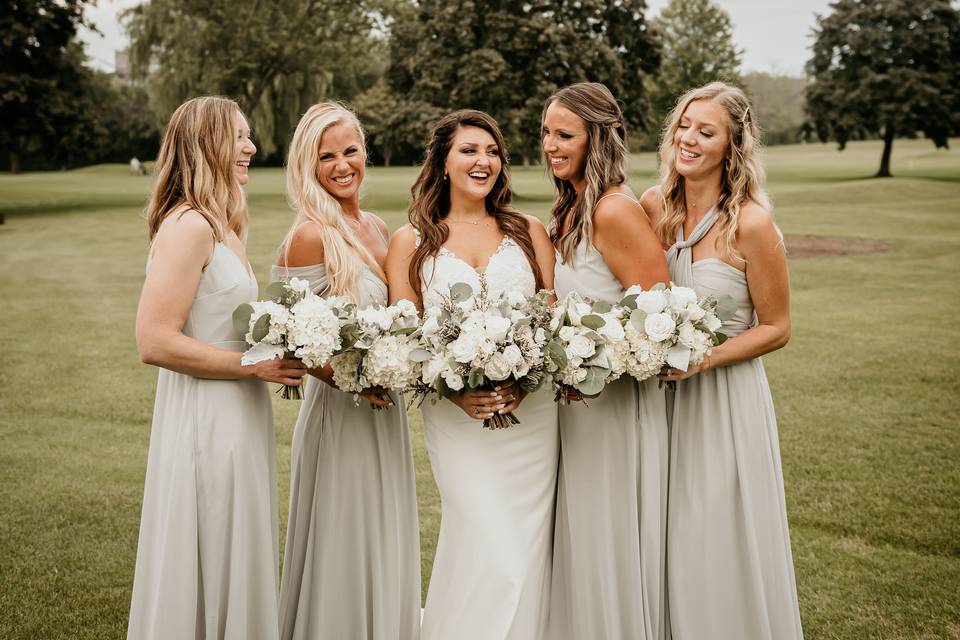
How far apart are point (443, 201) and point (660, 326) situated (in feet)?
5.44

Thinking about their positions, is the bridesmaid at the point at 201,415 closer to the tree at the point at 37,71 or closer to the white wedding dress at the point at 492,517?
the white wedding dress at the point at 492,517

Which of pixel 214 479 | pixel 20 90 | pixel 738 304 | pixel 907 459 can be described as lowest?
pixel 907 459

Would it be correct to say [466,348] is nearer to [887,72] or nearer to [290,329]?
[290,329]

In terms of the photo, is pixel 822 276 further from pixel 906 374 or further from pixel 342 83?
pixel 342 83

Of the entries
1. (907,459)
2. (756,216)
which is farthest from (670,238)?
(907,459)

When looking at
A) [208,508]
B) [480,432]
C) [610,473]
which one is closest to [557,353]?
[480,432]

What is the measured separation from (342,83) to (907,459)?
4233 centimetres

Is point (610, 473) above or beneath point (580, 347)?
beneath

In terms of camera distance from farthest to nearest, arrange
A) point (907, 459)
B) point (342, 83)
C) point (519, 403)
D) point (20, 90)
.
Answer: point (342, 83)
point (20, 90)
point (907, 459)
point (519, 403)

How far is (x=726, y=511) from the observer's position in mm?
4117

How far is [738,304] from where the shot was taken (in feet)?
13.9

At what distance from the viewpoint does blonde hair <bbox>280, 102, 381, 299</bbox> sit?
14.6 feet

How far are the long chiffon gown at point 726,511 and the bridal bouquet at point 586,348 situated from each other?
2.13ft

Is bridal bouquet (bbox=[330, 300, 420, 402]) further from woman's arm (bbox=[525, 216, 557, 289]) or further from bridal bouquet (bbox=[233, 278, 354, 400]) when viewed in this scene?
woman's arm (bbox=[525, 216, 557, 289])
